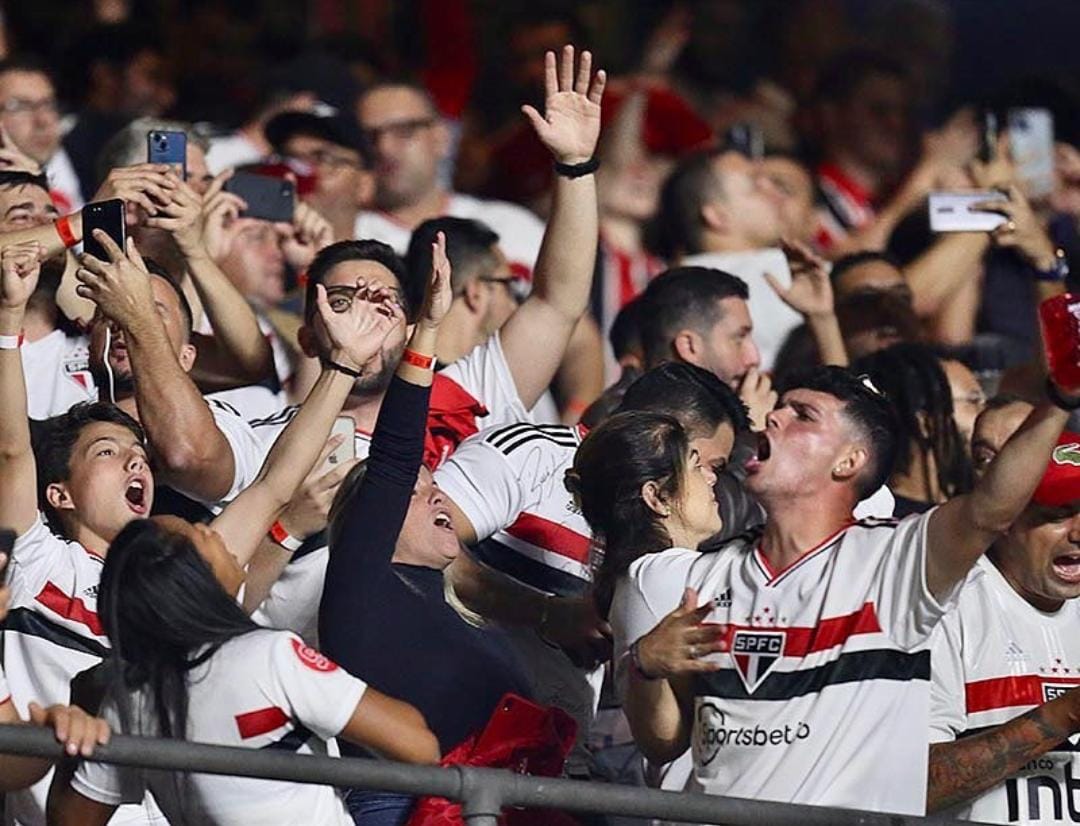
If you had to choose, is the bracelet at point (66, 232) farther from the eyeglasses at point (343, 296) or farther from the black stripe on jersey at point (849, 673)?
the black stripe on jersey at point (849, 673)

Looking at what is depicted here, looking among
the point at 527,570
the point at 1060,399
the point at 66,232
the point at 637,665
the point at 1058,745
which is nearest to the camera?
the point at 1060,399

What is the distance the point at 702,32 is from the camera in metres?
12.8

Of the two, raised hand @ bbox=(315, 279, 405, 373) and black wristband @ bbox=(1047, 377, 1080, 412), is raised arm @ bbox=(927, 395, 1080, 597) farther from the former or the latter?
raised hand @ bbox=(315, 279, 405, 373)

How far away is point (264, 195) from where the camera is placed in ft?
27.2

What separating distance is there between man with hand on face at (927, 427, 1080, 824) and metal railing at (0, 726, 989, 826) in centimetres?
46

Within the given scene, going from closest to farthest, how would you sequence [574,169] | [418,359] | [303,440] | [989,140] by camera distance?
[418,359], [303,440], [574,169], [989,140]

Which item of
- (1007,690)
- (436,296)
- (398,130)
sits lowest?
(1007,690)

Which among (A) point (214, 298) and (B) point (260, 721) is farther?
(A) point (214, 298)

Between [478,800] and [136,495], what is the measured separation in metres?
1.58

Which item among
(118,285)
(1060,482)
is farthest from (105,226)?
(1060,482)

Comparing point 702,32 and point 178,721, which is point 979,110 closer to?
point 702,32

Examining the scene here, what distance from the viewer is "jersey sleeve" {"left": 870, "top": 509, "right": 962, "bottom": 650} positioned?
5.62 meters

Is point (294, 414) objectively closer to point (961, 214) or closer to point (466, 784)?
point (466, 784)

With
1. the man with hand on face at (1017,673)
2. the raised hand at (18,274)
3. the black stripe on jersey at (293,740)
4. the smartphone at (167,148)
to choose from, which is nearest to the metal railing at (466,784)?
the black stripe on jersey at (293,740)
